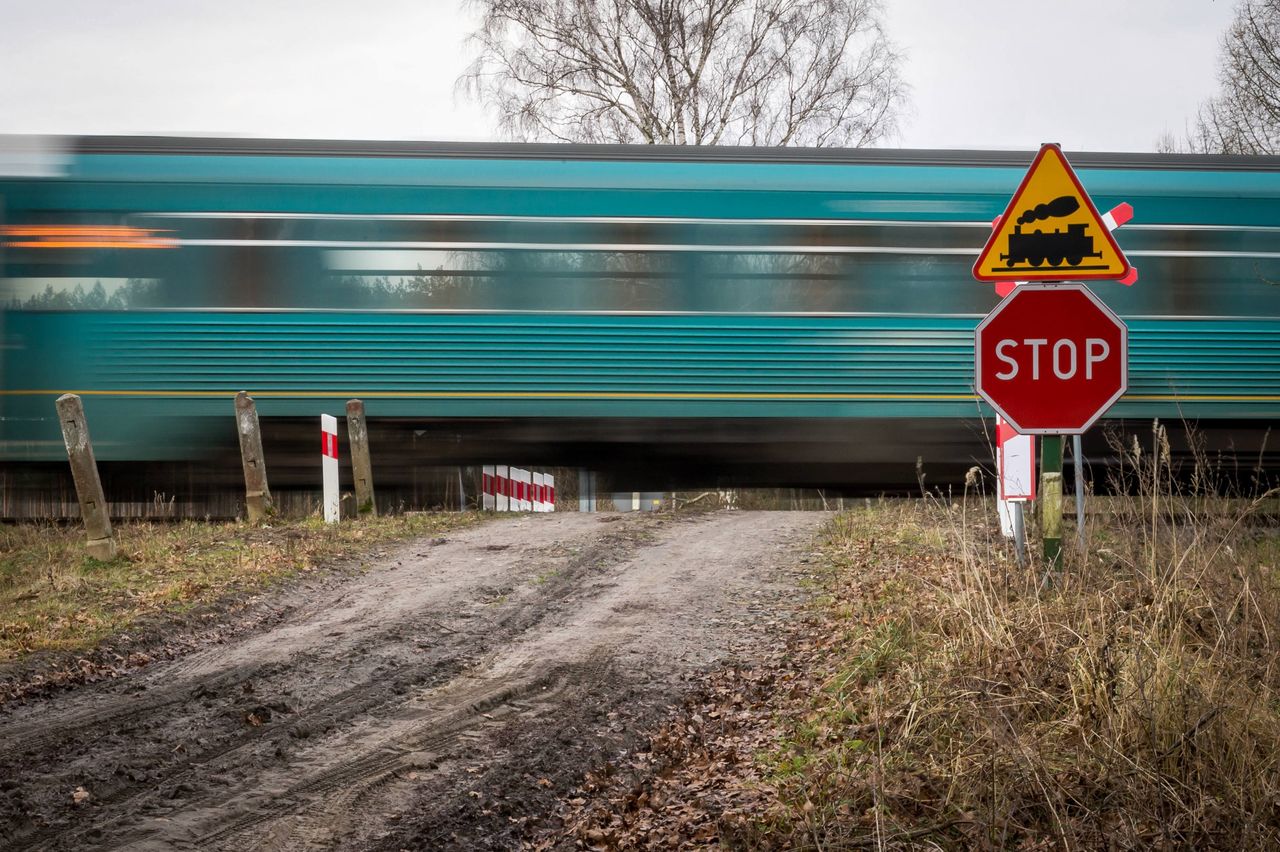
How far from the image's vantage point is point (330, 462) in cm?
1148

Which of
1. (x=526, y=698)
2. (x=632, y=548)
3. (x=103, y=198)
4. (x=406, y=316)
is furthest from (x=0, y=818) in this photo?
(x=103, y=198)

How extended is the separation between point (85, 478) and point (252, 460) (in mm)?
1858

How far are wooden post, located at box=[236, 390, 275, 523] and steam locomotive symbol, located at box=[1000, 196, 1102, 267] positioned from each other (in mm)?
7229

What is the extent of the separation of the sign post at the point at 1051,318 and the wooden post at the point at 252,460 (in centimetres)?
714

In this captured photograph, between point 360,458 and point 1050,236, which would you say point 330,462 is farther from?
point 1050,236

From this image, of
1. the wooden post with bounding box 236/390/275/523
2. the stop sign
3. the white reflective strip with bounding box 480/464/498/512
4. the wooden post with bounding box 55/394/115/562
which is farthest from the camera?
the white reflective strip with bounding box 480/464/498/512

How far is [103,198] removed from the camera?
1149cm

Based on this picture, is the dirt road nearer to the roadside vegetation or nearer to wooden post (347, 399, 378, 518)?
the roadside vegetation

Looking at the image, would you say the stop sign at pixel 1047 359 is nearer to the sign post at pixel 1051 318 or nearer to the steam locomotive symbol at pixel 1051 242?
the sign post at pixel 1051 318

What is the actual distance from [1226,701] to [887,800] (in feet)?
4.17

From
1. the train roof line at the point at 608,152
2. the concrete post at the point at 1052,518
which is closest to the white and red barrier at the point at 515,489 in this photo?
the train roof line at the point at 608,152

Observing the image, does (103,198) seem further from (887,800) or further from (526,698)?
(887,800)

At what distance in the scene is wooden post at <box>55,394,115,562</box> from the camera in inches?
356

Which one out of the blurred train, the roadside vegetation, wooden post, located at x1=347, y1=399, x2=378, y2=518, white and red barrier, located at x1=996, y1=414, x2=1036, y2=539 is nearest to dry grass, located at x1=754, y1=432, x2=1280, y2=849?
the roadside vegetation
